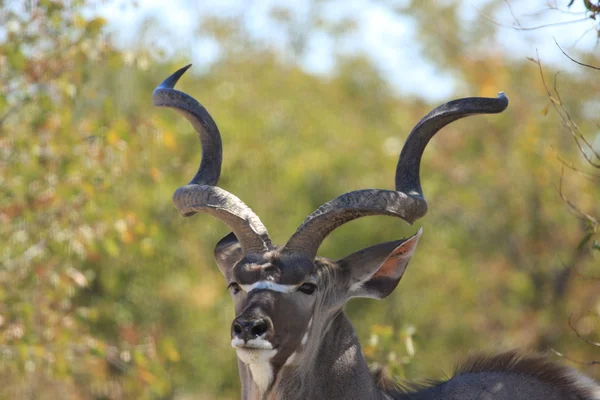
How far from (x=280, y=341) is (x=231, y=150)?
45.4ft

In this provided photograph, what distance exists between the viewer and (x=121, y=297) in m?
15.9

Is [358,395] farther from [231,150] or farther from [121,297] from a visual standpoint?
[231,150]

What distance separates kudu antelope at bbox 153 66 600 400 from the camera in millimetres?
5102

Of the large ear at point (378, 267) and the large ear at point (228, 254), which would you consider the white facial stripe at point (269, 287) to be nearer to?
the large ear at point (378, 267)

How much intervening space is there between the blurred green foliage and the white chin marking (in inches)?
155

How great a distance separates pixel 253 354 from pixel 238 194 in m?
13.5

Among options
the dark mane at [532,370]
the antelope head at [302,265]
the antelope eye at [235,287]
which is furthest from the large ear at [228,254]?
the dark mane at [532,370]

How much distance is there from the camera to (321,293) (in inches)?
212

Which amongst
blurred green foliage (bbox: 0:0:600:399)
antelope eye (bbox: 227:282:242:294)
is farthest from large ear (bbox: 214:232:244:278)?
blurred green foliage (bbox: 0:0:600:399)

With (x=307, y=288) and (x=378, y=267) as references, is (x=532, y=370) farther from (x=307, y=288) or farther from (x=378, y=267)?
(x=307, y=288)

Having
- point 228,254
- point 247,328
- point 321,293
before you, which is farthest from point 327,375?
point 228,254

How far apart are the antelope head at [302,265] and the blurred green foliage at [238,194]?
346 cm

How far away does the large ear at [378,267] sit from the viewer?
550cm

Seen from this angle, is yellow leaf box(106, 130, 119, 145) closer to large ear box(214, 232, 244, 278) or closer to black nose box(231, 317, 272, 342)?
large ear box(214, 232, 244, 278)
